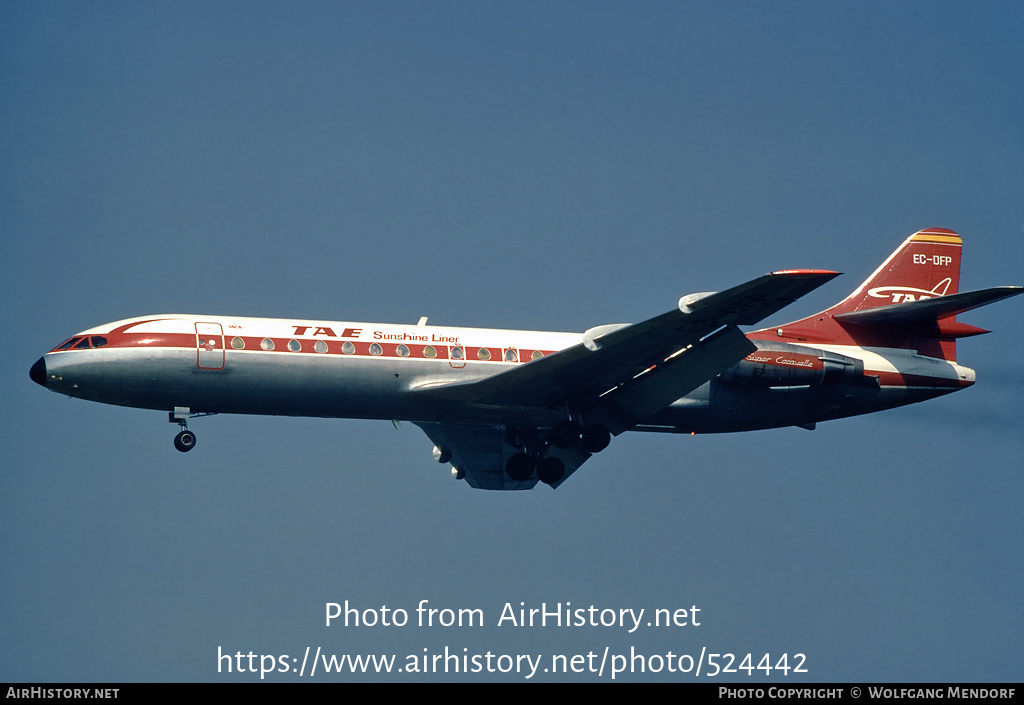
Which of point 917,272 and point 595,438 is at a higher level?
point 917,272

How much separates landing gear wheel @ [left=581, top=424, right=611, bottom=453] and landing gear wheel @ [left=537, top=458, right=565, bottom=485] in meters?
1.82

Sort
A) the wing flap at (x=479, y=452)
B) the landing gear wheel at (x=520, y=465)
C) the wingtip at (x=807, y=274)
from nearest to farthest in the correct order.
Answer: the wingtip at (x=807, y=274) → the landing gear wheel at (x=520, y=465) → the wing flap at (x=479, y=452)

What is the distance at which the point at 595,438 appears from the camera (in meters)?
32.4

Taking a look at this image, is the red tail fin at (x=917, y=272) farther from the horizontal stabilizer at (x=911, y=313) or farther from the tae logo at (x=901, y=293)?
the horizontal stabilizer at (x=911, y=313)

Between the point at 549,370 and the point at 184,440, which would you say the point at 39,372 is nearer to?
the point at 184,440

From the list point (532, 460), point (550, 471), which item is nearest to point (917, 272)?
point (550, 471)

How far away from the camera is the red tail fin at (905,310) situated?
112 ft

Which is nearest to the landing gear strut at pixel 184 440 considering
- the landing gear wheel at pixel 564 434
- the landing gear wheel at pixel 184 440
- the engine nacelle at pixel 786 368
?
the landing gear wheel at pixel 184 440

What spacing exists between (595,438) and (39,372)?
1278cm

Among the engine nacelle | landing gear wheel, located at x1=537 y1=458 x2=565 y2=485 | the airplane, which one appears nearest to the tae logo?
the airplane

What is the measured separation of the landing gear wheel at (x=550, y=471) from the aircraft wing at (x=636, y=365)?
210 cm

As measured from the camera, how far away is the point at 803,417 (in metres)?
34.0
